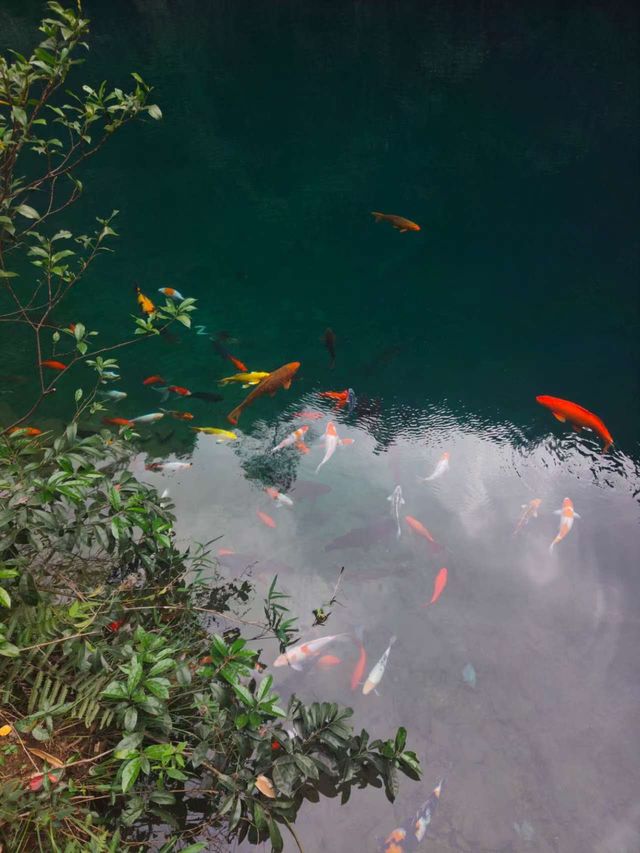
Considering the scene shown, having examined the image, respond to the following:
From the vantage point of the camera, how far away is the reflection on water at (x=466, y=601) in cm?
212

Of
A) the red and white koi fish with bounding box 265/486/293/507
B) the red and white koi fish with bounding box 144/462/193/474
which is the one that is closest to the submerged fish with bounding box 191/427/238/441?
the red and white koi fish with bounding box 144/462/193/474

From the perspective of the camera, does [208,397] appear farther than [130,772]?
Yes

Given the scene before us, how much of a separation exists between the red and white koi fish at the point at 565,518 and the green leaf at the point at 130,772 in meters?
2.45

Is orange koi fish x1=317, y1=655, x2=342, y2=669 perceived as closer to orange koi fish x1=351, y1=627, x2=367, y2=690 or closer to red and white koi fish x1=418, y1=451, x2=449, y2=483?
orange koi fish x1=351, y1=627, x2=367, y2=690

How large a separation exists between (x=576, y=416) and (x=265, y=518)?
2211 mm

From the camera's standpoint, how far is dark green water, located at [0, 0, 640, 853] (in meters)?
2.34

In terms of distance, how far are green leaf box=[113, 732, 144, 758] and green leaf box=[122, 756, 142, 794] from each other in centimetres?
2

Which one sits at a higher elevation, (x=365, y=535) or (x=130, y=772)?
(x=130, y=772)

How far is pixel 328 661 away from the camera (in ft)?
8.07

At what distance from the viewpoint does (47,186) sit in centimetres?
669

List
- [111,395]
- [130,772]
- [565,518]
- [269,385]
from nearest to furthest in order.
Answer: [130,772] < [565,518] < [111,395] < [269,385]

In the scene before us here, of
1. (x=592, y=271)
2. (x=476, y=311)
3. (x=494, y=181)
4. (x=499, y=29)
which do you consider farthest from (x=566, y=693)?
(x=499, y=29)

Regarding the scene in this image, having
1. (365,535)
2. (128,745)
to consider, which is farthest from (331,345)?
(128,745)

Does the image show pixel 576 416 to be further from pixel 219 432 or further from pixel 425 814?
pixel 425 814
